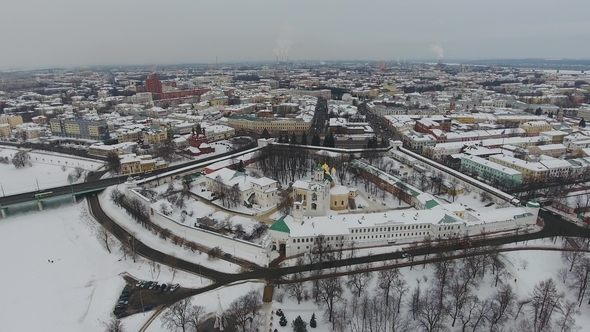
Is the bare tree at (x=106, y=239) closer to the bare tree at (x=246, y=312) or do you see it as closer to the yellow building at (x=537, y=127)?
the bare tree at (x=246, y=312)

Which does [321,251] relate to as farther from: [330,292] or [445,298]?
[445,298]

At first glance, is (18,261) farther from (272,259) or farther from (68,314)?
(272,259)

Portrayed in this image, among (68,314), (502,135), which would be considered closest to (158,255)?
(68,314)

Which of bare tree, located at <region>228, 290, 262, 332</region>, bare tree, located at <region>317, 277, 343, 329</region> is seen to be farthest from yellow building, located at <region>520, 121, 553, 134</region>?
bare tree, located at <region>228, 290, 262, 332</region>

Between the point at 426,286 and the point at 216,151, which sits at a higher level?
the point at 216,151

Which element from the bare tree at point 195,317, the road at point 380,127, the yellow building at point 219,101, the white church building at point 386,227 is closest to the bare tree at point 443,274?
→ the white church building at point 386,227

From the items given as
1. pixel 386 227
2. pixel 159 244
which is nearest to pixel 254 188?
pixel 159 244

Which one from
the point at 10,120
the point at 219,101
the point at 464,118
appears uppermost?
the point at 219,101
